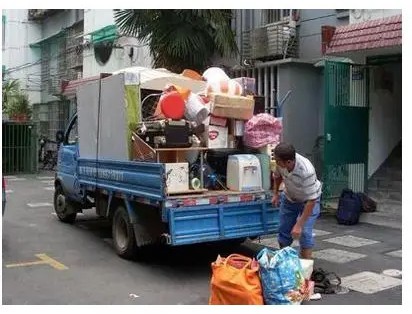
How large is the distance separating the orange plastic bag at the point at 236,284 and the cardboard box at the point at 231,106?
6.99 ft

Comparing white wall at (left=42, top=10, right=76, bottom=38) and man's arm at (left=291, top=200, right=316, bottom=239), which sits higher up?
white wall at (left=42, top=10, right=76, bottom=38)

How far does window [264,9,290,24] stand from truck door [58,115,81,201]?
593 centimetres

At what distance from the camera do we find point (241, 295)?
471 cm

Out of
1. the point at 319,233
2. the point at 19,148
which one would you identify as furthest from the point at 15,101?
the point at 319,233

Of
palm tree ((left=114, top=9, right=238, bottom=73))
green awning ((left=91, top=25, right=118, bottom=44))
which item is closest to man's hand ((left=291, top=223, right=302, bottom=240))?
palm tree ((left=114, top=9, right=238, bottom=73))

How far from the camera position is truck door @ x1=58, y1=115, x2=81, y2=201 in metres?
8.54

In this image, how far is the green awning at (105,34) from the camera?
19.8 meters

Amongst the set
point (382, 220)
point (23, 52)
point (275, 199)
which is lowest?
point (382, 220)

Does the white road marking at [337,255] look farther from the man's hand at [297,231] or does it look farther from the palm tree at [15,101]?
the palm tree at [15,101]

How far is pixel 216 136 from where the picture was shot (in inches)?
257

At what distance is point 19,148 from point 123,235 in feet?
48.6

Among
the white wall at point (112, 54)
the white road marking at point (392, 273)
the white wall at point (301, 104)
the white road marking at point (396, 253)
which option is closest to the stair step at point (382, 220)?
the white road marking at point (396, 253)

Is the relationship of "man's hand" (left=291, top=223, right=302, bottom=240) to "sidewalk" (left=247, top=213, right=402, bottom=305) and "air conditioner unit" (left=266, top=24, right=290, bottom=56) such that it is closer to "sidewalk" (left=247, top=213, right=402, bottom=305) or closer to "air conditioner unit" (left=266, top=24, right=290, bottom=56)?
"sidewalk" (left=247, top=213, right=402, bottom=305)

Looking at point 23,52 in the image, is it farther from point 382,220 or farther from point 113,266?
point 113,266
